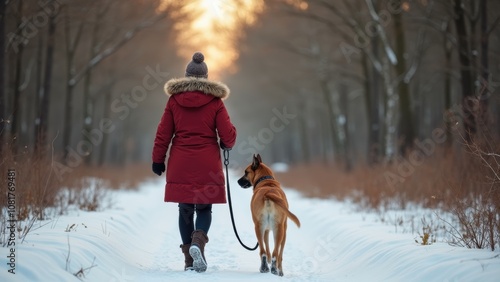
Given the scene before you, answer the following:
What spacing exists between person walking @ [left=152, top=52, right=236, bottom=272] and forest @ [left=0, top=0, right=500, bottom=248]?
178cm

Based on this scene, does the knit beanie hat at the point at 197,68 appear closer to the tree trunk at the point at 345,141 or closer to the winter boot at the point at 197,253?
the winter boot at the point at 197,253

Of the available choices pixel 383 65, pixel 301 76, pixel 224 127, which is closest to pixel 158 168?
pixel 224 127

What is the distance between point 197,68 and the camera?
250 inches

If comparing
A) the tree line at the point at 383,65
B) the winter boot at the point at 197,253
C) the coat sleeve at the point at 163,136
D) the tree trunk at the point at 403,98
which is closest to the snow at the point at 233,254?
the winter boot at the point at 197,253

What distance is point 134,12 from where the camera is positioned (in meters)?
17.5

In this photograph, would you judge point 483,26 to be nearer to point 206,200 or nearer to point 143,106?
point 206,200

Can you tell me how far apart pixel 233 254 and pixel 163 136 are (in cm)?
234

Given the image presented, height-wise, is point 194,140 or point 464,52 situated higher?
point 464,52

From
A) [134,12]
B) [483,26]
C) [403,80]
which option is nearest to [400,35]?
[403,80]

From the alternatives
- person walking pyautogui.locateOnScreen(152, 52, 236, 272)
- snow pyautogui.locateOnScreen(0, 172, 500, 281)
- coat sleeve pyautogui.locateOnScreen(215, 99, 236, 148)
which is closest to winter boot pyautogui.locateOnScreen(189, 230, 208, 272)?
person walking pyautogui.locateOnScreen(152, 52, 236, 272)

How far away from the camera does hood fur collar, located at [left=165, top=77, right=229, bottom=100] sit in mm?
6102

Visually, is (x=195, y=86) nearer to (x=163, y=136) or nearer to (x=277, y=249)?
(x=163, y=136)

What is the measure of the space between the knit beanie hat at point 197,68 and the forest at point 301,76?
215cm

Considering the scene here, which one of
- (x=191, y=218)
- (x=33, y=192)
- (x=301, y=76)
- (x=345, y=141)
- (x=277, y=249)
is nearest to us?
(x=277, y=249)
